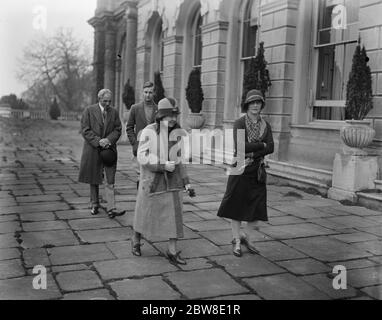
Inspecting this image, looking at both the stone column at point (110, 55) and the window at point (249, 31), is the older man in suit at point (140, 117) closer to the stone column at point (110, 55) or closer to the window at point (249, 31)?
the window at point (249, 31)

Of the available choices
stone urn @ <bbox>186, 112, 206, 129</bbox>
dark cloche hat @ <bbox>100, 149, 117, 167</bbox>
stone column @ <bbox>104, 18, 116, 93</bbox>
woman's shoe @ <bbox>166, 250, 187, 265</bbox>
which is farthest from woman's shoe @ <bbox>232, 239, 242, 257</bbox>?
stone column @ <bbox>104, 18, 116, 93</bbox>

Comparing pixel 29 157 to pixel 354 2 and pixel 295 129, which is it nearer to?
pixel 295 129

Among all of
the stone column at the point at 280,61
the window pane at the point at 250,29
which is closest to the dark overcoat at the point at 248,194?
the stone column at the point at 280,61

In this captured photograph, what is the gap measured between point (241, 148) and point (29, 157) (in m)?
10.2

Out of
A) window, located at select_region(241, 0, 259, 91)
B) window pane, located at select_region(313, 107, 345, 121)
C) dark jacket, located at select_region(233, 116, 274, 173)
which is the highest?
window, located at select_region(241, 0, 259, 91)

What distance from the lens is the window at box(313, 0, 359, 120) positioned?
9086mm

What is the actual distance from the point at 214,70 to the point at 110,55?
42.9 ft

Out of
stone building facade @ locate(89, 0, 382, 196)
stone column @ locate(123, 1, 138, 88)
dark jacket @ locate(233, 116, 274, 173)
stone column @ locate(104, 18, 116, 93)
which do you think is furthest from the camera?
stone column @ locate(104, 18, 116, 93)

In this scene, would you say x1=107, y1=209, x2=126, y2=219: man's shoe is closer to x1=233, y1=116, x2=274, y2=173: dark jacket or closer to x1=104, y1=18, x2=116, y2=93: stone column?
x1=233, y1=116, x2=274, y2=173: dark jacket

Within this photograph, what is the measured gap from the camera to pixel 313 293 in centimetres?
400

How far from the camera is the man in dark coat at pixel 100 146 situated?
6617mm

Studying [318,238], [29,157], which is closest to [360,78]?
[318,238]

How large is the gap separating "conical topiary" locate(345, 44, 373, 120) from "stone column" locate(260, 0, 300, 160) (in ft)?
7.93
